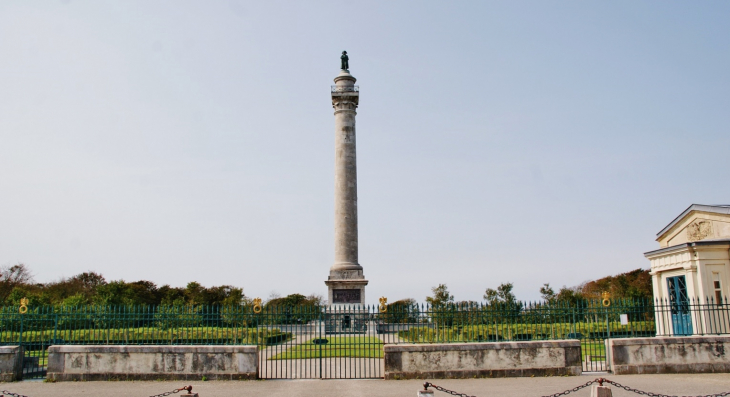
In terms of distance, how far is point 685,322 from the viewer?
64.7ft

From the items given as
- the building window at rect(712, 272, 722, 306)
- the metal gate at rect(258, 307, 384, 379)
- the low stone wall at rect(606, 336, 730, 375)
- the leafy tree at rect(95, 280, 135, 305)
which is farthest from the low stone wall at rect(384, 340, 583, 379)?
the leafy tree at rect(95, 280, 135, 305)

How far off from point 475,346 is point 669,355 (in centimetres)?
557

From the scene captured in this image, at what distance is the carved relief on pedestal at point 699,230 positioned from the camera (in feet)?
72.0

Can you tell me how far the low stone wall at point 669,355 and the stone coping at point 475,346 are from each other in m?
1.36

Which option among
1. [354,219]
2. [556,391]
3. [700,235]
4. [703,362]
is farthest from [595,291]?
[556,391]

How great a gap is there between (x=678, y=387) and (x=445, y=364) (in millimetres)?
5655

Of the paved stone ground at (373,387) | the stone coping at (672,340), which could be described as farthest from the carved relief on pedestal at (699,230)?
the paved stone ground at (373,387)

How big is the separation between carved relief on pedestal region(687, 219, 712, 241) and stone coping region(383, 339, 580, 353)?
35.0 feet

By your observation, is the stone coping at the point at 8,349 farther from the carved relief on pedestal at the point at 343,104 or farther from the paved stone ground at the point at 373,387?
the carved relief on pedestal at the point at 343,104

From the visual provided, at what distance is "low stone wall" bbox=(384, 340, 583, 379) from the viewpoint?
14984 millimetres

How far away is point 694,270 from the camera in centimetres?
1933

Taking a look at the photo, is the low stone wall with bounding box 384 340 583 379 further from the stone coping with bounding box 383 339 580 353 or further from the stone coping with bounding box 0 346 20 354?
the stone coping with bounding box 0 346 20 354

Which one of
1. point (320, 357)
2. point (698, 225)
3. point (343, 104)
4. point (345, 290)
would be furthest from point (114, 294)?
point (698, 225)

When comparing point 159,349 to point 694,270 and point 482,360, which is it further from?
point 694,270
